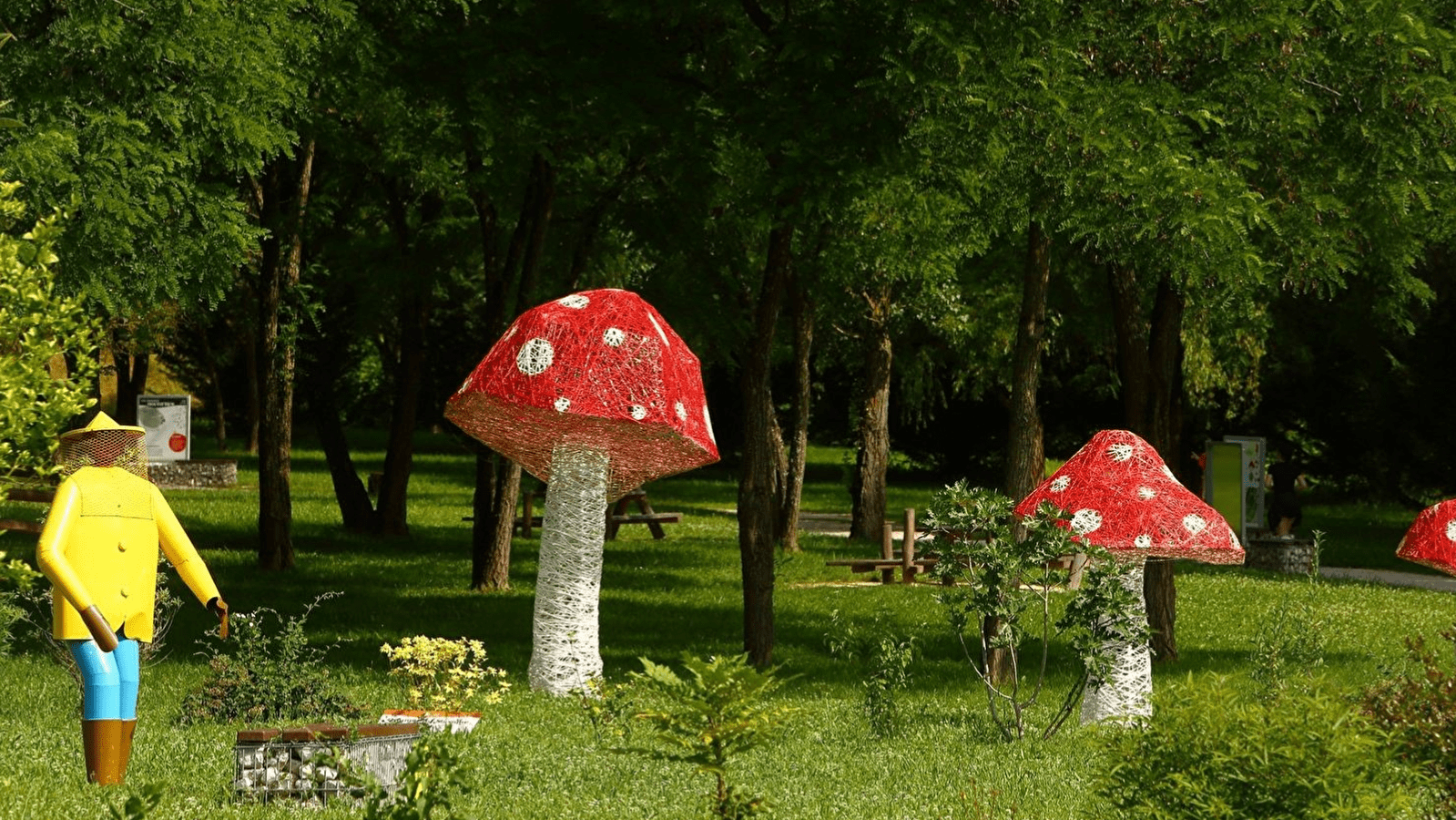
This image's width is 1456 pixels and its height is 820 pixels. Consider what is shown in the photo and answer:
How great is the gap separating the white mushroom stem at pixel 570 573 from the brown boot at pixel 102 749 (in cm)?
491

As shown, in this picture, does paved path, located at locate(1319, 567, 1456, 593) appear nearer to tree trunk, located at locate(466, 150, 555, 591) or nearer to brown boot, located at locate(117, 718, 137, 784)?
tree trunk, located at locate(466, 150, 555, 591)

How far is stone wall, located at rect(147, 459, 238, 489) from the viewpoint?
37000 mm

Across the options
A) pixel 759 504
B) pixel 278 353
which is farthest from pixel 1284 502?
pixel 278 353

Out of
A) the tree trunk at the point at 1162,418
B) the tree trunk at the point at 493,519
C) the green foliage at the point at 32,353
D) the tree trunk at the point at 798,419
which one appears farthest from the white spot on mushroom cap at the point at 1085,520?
the tree trunk at the point at 798,419

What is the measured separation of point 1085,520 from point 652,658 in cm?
608

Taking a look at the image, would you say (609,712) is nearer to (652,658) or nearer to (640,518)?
(652,658)

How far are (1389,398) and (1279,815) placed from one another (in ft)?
121

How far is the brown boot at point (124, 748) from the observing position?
872 cm

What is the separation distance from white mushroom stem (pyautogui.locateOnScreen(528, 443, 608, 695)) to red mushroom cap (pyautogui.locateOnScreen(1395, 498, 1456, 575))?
6736mm

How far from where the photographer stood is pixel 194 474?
1468 inches

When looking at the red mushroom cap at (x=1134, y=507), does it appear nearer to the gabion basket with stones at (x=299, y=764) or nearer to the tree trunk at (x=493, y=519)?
the gabion basket with stones at (x=299, y=764)

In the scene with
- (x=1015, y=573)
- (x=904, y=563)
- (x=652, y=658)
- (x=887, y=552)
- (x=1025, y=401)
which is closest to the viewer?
(x=1015, y=573)

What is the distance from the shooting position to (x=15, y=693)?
41.3 feet

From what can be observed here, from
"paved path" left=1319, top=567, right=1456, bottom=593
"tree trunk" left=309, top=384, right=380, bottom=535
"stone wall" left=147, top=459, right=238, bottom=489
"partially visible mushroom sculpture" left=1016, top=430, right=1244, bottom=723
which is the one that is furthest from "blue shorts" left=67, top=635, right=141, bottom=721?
"stone wall" left=147, top=459, right=238, bottom=489
